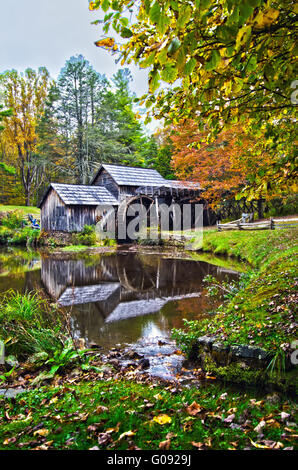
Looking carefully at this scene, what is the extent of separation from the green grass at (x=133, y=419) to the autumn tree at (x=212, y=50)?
2.32m

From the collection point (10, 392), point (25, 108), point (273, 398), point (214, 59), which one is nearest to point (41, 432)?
point (10, 392)

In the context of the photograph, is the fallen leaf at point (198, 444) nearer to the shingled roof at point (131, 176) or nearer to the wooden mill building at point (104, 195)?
the wooden mill building at point (104, 195)

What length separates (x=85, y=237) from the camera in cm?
2138

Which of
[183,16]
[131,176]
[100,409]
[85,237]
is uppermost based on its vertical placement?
[131,176]

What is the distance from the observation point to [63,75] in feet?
99.1

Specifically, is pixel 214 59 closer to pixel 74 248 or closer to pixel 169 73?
pixel 169 73

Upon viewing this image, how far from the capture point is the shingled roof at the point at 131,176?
79.7ft

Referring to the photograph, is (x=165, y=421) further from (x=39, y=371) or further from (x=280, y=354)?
(x=39, y=371)

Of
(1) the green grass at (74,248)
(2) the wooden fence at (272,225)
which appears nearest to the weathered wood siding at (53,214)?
(1) the green grass at (74,248)

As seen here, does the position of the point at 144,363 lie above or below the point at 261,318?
below

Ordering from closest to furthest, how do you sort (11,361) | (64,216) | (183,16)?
(183,16) < (11,361) < (64,216)

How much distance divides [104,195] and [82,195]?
191 centimetres

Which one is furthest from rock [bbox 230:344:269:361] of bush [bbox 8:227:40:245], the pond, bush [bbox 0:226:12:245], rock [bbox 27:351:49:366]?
bush [bbox 0:226:12:245]
